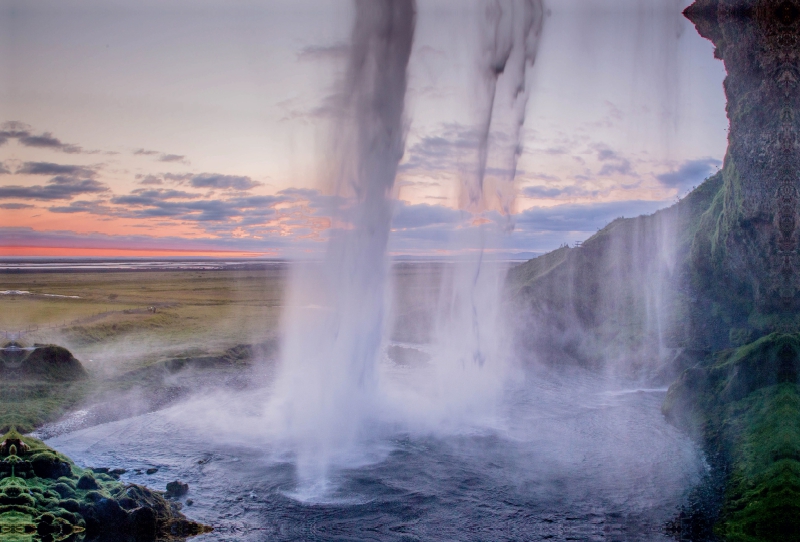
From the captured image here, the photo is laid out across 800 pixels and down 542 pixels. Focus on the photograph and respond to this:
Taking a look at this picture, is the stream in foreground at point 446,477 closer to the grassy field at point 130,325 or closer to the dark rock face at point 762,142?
the dark rock face at point 762,142

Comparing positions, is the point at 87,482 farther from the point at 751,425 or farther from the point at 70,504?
the point at 751,425

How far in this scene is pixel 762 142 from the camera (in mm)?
27438

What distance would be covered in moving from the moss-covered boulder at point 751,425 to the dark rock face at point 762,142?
11.0 ft

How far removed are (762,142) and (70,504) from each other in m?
33.6

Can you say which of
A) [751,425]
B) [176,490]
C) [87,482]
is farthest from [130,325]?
[751,425]

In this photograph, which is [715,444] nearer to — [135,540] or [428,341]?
[135,540]

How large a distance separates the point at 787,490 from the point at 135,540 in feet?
72.4

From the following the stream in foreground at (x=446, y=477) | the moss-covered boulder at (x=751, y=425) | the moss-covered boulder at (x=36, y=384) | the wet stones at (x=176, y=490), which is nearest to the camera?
the moss-covered boulder at (x=751, y=425)

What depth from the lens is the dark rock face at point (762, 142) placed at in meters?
25.4

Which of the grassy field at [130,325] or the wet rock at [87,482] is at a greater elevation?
the grassy field at [130,325]

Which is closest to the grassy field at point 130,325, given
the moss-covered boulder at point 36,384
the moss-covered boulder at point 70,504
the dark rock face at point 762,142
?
the moss-covered boulder at point 36,384

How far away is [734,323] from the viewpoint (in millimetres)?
34562

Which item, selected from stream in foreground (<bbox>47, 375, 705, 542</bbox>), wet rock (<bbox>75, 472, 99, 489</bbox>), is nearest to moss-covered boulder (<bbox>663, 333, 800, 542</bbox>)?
stream in foreground (<bbox>47, 375, 705, 542</bbox>)

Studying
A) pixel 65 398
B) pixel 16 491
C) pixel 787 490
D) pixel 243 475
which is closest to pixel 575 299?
pixel 787 490
